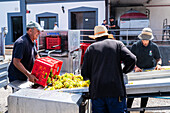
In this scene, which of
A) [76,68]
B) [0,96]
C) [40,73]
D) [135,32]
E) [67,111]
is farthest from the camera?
[135,32]

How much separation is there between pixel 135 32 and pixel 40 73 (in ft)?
33.5

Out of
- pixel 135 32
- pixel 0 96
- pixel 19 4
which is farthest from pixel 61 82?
pixel 19 4

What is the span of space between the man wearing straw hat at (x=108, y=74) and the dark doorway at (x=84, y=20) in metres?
12.5

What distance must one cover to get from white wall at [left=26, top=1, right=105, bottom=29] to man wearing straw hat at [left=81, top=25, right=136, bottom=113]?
1246cm

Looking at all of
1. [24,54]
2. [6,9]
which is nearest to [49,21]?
[6,9]

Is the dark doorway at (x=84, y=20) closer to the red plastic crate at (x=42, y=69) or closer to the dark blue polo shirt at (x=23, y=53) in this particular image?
the dark blue polo shirt at (x=23, y=53)

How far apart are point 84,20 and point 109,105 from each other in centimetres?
1374

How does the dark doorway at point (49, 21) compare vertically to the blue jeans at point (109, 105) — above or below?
above

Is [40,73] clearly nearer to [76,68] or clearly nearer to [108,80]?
[108,80]

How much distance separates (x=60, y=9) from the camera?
15.7 m

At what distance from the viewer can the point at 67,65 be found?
719cm

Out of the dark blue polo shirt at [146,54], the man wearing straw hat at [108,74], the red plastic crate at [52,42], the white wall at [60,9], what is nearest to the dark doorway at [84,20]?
the white wall at [60,9]

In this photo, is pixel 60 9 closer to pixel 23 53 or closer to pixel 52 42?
pixel 52 42

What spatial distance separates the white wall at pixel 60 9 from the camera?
48.6 ft
